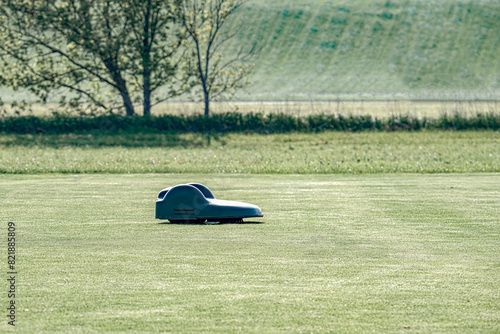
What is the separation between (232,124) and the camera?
33906 mm

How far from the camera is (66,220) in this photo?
10.2m

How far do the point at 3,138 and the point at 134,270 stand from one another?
26.8 meters

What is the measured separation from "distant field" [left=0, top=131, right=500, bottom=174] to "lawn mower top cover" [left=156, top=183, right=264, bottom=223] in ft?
31.5

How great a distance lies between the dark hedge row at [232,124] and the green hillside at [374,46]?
92.2 meters

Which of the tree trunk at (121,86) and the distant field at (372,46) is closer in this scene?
the tree trunk at (121,86)

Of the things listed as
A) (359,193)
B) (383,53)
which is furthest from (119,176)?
(383,53)

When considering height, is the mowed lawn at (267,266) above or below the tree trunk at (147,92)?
below

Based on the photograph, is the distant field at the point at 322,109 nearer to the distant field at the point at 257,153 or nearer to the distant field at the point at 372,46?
the distant field at the point at 257,153

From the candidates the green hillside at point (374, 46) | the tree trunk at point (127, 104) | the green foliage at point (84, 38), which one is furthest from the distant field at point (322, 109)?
the green hillside at point (374, 46)

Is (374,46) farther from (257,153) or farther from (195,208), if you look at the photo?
(195,208)

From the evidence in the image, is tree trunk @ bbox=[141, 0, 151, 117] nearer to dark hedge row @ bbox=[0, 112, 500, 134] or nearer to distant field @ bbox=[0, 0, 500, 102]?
dark hedge row @ bbox=[0, 112, 500, 134]

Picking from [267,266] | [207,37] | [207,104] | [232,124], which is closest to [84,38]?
[207,37]

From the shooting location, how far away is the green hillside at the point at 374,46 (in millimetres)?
136875

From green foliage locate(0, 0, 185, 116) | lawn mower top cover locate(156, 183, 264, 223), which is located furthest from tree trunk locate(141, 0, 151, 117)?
lawn mower top cover locate(156, 183, 264, 223)
